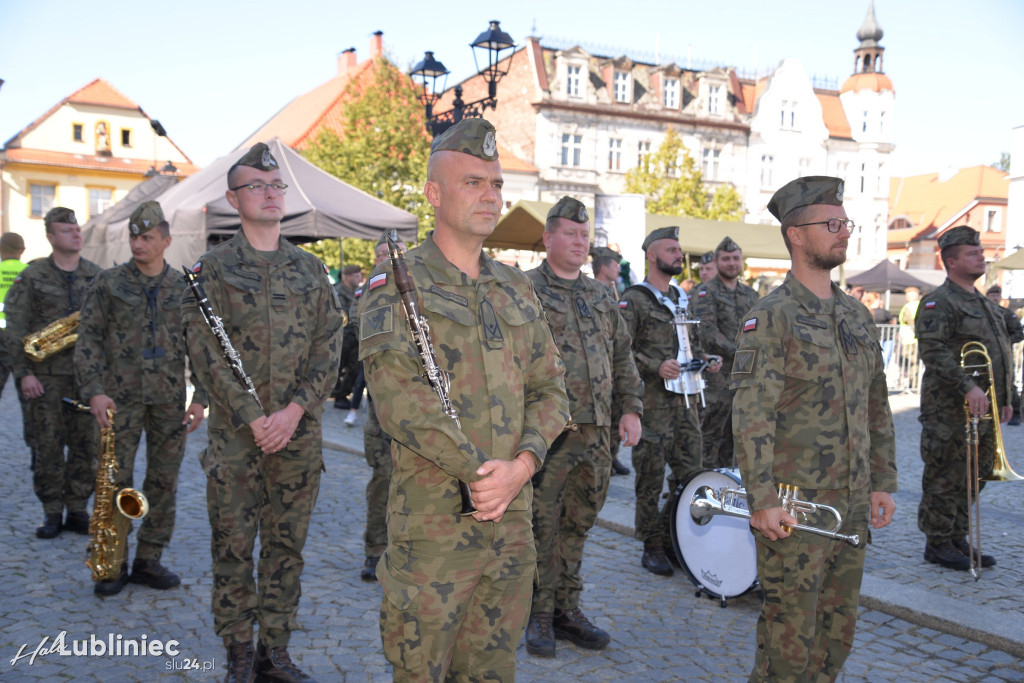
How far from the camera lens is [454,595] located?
2.59 metres

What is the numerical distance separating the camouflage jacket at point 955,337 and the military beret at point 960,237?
0.34m

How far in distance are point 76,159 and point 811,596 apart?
177 feet

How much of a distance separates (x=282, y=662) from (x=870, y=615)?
3.74 m

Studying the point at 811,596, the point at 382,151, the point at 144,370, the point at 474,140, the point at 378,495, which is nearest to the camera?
the point at 474,140

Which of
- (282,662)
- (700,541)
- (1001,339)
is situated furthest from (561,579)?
(1001,339)

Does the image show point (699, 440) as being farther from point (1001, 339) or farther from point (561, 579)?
point (1001, 339)

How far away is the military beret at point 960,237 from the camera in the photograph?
5.98 metres

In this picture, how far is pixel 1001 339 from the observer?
6121 millimetres

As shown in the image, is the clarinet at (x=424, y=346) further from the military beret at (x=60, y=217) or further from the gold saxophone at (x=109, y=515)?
the military beret at (x=60, y=217)

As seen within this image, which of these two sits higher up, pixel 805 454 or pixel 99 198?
pixel 99 198

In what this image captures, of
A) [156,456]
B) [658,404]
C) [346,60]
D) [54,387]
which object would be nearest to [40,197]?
[346,60]

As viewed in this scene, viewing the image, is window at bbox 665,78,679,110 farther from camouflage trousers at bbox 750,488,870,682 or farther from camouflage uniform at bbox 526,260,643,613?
camouflage trousers at bbox 750,488,870,682

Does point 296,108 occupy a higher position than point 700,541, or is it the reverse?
point 296,108

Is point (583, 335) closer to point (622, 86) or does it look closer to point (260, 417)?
point (260, 417)
